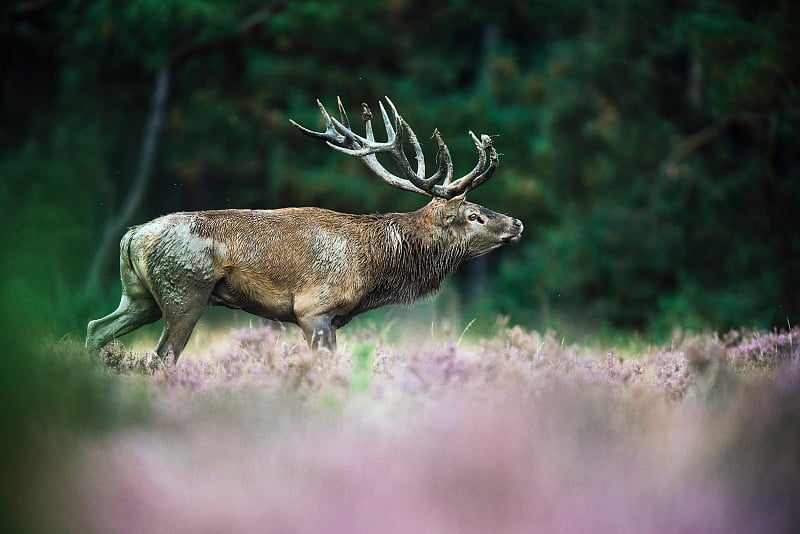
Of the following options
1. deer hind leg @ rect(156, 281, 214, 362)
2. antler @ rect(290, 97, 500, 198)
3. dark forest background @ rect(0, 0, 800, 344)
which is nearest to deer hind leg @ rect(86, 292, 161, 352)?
deer hind leg @ rect(156, 281, 214, 362)

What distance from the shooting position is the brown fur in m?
7.46

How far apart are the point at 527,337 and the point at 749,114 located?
39.0ft

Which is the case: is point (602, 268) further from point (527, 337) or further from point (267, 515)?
point (267, 515)

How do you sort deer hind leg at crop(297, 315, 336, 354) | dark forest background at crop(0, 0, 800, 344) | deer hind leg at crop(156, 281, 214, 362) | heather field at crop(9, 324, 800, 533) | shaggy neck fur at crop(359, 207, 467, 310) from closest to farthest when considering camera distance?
heather field at crop(9, 324, 800, 533) → deer hind leg at crop(156, 281, 214, 362) → deer hind leg at crop(297, 315, 336, 354) → shaggy neck fur at crop(359, 207, 467, 310) → dark forest background at crop(0, 0, 800, 344)

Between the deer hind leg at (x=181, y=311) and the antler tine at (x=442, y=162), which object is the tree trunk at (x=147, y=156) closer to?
the antler tine at (x=442, y=162)

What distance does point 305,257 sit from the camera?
7.81m

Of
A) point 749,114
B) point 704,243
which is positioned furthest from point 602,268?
point 749,114

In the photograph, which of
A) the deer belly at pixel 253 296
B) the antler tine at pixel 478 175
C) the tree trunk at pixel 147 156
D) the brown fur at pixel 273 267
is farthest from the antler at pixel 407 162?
the tree trunk at pixel 147 156

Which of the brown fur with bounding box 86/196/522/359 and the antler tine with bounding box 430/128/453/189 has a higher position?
the antler tine with bounding box 430/128/453/189

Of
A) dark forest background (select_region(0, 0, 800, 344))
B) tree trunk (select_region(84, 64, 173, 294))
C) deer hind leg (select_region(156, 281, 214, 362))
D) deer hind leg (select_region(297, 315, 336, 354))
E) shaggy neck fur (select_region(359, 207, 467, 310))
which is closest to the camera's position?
deer hind leg (select_region(156, 281, 214, 362))

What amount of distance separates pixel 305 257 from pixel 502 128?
15969 millimetres

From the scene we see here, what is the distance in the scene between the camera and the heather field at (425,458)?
14.3ft

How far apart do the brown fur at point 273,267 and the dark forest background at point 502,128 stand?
359 inches

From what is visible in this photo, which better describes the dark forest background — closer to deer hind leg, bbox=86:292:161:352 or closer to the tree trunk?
the tree trunk
